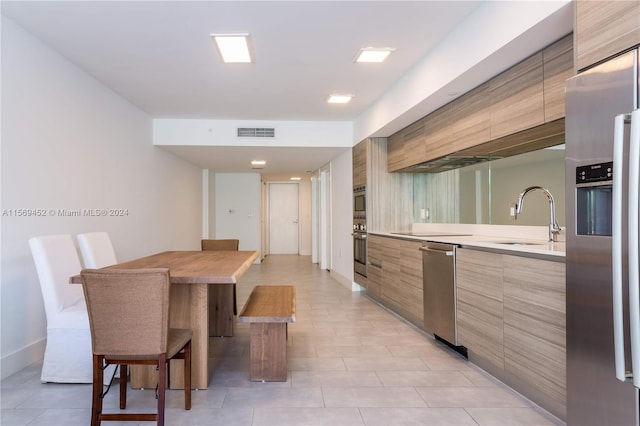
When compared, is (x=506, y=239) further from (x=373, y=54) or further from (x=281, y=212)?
(x=281, y=212)

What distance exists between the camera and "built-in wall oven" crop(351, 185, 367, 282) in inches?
214

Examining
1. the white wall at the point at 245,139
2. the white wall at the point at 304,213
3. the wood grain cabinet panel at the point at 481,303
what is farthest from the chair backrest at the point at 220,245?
the white wall at the point at 304,213

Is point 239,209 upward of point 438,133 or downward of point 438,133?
downward

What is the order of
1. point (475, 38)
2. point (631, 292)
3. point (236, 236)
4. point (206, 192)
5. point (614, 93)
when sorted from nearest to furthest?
point (631, 292) → point (614, 93) → point (475, 38) → point (206, 192) → point (236, 236)

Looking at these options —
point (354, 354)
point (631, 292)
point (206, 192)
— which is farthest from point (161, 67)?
point (206, 192)

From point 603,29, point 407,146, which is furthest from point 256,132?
point 603,29

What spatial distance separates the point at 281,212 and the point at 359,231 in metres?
7.04

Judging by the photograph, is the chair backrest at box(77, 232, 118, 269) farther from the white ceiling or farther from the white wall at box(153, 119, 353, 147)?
the white wall at box(153, 119, 353, 147)

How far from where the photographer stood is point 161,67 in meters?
3.75

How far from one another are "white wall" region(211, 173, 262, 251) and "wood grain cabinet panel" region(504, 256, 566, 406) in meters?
7.99

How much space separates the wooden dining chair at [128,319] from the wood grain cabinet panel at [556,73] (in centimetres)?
240

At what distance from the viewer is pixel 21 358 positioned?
289 cm

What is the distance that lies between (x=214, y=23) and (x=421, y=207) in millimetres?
3483

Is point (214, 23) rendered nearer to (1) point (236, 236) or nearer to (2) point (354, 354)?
(2) point (354, 354)
